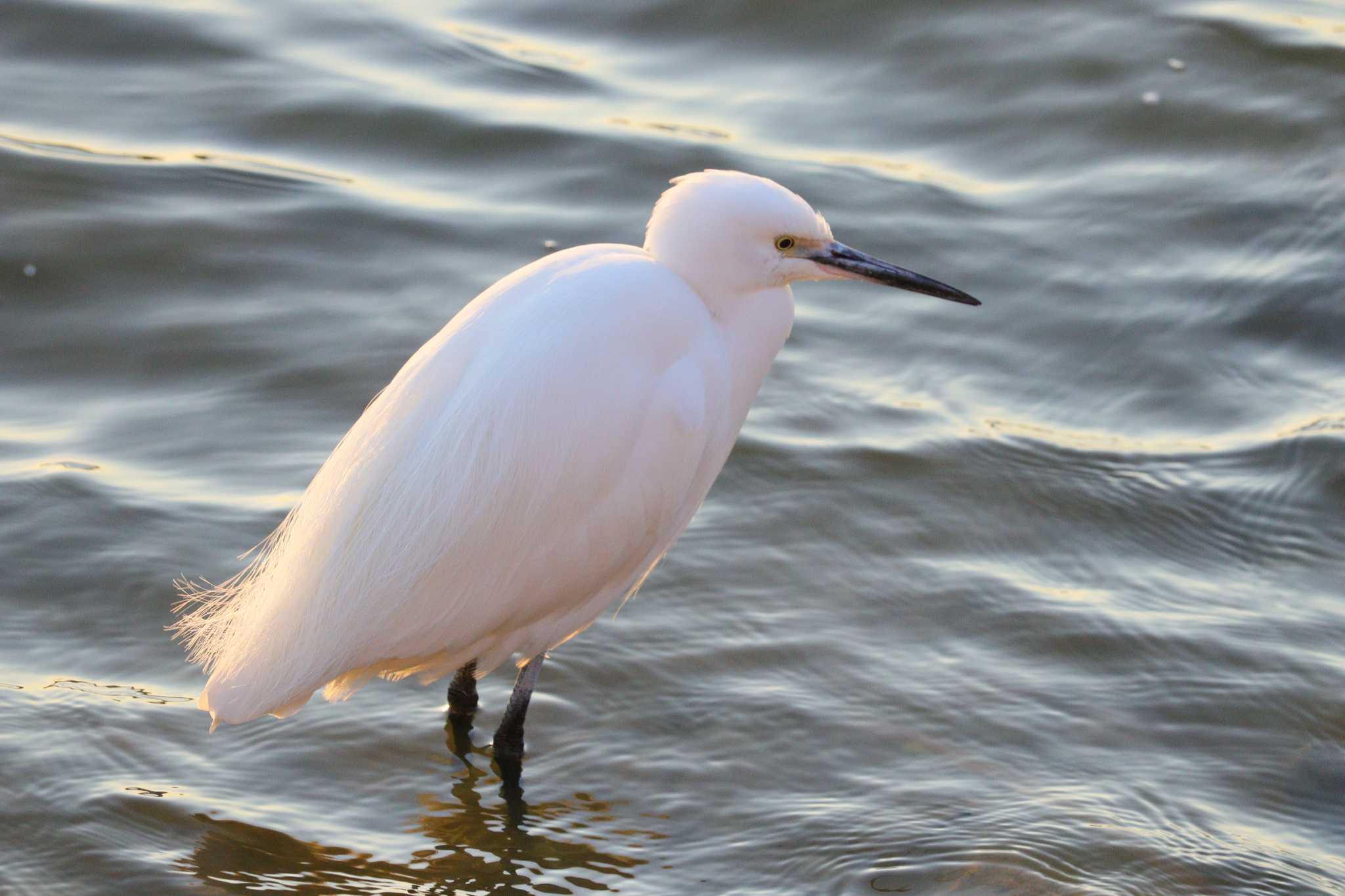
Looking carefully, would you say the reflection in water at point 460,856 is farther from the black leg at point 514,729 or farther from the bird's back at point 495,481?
the bird's back at point 495,481

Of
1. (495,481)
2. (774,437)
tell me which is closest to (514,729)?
(495,481)

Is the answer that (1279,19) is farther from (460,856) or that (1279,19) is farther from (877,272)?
(460,856)

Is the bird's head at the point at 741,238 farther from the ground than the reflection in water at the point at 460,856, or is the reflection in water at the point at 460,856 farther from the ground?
the bird's head at the point at 741,238

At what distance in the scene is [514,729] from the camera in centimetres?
406

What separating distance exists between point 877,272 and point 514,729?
1.44 m

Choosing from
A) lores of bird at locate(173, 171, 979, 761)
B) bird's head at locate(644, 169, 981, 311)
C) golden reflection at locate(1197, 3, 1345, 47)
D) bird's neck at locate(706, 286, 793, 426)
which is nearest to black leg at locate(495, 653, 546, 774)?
lores of bird at locate(173, 171, 979, 761)

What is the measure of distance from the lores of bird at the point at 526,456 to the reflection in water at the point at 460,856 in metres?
0.31

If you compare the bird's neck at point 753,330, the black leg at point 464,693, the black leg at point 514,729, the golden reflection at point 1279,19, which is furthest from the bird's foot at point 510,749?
the golden reflection at point 1279,19

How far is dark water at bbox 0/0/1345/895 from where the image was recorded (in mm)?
3910

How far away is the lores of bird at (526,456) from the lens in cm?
374

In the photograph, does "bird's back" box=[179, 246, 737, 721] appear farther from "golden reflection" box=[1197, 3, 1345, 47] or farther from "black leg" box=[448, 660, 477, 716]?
"golden reflection" box=[1197, 3, 1345, 47]

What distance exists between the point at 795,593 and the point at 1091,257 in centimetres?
272

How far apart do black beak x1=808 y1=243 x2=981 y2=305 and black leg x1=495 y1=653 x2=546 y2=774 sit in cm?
122

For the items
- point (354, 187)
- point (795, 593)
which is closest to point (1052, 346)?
point (795, 593)
